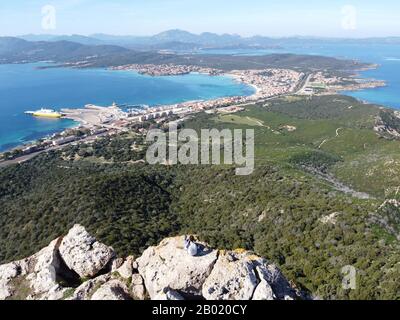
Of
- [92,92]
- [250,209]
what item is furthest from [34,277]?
[92,92]

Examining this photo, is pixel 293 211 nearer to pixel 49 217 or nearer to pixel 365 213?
pixel 365 213

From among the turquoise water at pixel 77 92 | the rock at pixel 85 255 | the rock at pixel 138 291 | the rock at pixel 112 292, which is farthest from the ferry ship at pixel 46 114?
the rock at pixel 138 291

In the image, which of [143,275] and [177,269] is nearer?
[177,269]

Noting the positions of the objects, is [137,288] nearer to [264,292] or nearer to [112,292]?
[112,292]

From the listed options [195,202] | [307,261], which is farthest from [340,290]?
[195,202]
